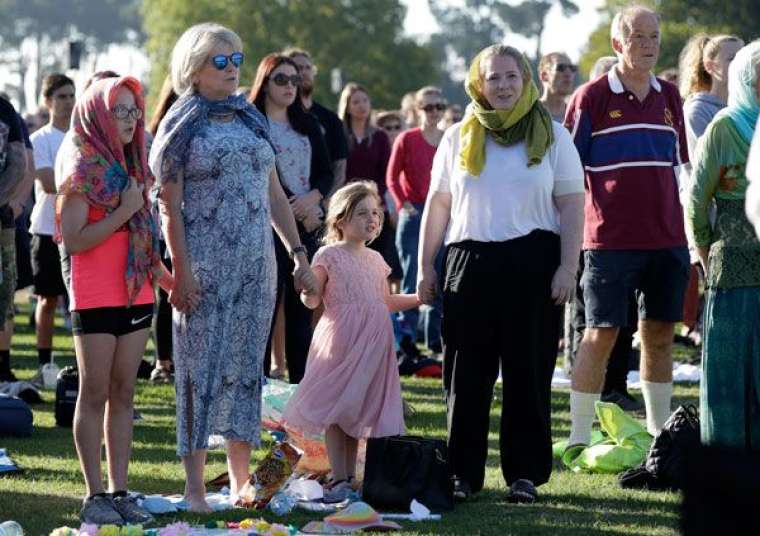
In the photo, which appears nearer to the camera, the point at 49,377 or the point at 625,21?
the point at 625,21

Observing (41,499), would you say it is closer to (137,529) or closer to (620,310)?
(137,529)

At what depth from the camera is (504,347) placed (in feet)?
24.9

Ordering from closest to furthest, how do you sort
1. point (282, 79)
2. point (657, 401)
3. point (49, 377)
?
point (657, 401) → point (282, 79) → point (49, 377)

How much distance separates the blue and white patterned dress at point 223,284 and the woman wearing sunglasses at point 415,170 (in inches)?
265

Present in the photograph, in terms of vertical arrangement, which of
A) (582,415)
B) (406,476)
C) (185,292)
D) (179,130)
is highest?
(179,130)

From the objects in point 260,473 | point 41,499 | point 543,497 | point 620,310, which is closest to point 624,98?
point 620,310

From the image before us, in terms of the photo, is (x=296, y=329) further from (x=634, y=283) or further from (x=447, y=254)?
(x=634, y=283)

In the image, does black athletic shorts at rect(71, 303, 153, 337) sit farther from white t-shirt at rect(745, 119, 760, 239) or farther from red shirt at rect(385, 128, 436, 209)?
red shirt at rect(385, 128, 436, 209)

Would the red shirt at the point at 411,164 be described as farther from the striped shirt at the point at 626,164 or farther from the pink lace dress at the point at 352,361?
the pink lace dress at the point at 352,361

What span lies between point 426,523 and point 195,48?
233 cm

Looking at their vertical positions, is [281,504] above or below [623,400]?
below

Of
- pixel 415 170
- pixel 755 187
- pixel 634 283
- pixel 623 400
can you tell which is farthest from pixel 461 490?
pixel 415 170

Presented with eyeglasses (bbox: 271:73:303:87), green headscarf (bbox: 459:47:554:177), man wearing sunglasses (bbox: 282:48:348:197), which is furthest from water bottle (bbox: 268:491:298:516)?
man wearing sunglasses (bbox: 282:48:348:197)

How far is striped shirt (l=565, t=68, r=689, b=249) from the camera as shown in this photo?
8547 mm
